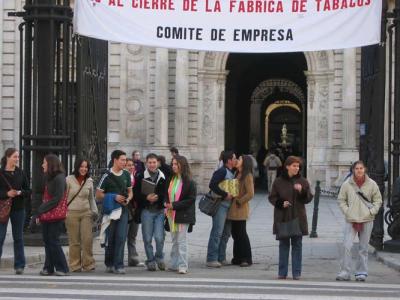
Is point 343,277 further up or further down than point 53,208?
further down

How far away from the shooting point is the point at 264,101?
181 feet

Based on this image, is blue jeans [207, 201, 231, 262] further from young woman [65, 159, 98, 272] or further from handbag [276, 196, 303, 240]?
young woman [65, 159, 98, 272]

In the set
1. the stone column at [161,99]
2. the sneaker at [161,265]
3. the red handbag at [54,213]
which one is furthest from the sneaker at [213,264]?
the stone column at [161,99]

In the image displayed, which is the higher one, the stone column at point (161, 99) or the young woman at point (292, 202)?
the stone column at point (161, 99)

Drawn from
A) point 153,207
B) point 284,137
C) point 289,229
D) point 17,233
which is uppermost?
point 284,137

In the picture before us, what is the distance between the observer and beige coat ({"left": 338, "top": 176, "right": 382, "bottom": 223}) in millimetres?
12227

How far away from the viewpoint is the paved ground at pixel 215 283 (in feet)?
34.4

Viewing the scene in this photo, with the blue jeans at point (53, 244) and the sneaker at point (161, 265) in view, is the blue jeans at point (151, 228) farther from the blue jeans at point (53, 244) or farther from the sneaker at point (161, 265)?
the blue jeans at point (53, 244)

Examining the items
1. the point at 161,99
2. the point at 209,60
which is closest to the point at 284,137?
the point at 209,60

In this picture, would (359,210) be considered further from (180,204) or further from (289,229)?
(180,204)

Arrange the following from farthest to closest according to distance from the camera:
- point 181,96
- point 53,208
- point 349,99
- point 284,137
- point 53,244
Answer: point 284,137
point 181,96
point 349,99
point 53,244
point 53,208

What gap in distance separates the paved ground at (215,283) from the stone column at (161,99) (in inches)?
556

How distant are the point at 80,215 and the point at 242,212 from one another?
8.72 ft

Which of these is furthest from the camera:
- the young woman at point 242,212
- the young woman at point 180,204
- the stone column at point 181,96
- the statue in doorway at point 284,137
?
the statue in doorway at point 284,137
